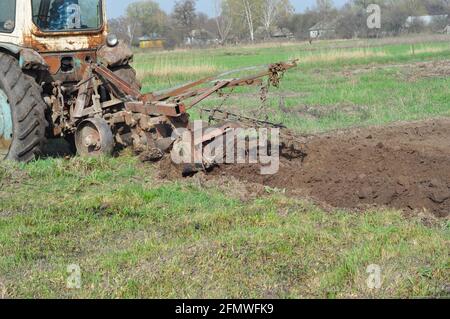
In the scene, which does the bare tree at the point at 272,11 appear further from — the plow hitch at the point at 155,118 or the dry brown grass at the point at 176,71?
the plow hitch at the point at 155,118

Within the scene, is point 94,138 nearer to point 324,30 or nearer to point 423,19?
point 423,19

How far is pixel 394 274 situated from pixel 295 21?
71756 millimetres

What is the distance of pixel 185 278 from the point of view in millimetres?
4395

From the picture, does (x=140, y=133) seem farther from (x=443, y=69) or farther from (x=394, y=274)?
(x=443, y=69)

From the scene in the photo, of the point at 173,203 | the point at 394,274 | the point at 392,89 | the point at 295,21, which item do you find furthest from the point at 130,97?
the point at 295,21

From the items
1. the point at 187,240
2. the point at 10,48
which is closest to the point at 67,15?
the point at 10,48

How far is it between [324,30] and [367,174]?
53780 millimetres

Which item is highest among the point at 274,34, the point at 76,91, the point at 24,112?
the point at 274,34

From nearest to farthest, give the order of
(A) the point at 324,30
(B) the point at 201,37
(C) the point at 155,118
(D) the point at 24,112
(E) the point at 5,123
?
(C) the point at 155,118 → (D) the point at 24,112 → (E) the point at 5,123 → (A) the point at 324,30 → (B) the point at 201,37

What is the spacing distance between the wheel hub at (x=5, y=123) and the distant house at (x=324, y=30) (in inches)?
1945

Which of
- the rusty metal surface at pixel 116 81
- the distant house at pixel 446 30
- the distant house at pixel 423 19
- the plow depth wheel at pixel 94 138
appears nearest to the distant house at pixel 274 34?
the distant house at pixel 423 19

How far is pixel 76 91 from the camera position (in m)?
8.36

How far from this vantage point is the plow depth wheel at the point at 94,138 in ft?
25.5

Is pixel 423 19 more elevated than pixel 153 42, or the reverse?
pixel 423 19
